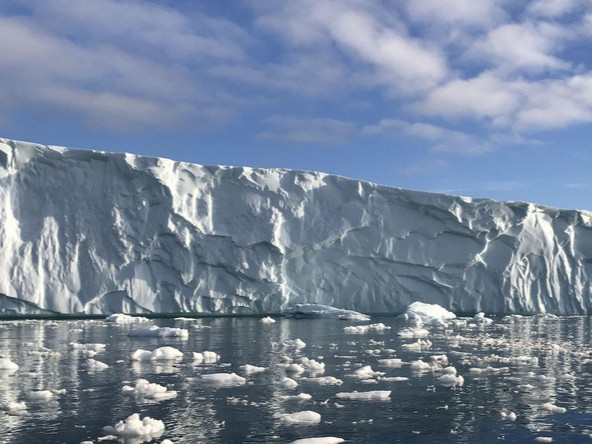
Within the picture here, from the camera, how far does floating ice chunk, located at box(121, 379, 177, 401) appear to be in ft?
29.2

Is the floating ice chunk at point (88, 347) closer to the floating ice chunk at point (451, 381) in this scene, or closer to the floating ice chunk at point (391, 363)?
the floating ice chunk at point (391, 363)

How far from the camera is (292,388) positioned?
955 cm

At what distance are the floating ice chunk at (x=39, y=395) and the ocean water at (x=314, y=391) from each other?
9 cm

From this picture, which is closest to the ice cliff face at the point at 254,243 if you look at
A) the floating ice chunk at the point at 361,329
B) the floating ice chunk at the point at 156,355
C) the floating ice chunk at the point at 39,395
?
the floating ice chunk at the point at 361,329

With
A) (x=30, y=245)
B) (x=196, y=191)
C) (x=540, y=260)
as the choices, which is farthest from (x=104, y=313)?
(x=540, y=260)

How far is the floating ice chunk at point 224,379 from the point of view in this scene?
9.96 meters

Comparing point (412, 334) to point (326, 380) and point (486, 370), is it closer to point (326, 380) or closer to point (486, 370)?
point (486, 370)

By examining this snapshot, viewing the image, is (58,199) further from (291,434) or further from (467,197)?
(291,434)

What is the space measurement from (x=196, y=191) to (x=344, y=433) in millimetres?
21388

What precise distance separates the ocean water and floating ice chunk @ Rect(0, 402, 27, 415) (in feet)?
0.30

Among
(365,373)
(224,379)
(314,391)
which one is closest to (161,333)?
(224,379)

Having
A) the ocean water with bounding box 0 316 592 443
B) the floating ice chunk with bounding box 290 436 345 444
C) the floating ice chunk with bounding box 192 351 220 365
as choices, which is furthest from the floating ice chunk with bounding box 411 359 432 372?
the floating ice chunk with bounding box 290 436 345 444

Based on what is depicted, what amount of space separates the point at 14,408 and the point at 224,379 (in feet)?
9.86

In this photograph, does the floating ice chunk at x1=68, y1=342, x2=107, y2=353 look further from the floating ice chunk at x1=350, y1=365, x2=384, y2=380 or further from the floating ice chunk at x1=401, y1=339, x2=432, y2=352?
the floating ice chunk at x1=401, y1=339, x2=432, y2=352
